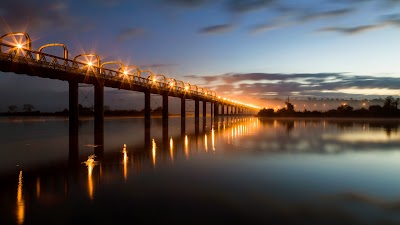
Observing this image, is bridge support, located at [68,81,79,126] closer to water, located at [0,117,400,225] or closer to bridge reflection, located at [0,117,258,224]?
bridge reflection, located at [0,117,258,224]

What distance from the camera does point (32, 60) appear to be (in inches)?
1399

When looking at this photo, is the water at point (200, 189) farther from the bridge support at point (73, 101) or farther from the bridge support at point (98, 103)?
the bridge support at point (98, 103)

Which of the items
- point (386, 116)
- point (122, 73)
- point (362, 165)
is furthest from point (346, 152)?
point (386, 116)

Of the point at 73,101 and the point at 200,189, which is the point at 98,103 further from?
the point at 200,189

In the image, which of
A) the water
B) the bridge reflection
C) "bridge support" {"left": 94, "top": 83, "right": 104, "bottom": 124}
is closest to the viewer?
the water

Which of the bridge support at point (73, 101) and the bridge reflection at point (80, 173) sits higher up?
Result: the bridge support at point (73, 101)

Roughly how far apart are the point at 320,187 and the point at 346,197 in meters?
1.57

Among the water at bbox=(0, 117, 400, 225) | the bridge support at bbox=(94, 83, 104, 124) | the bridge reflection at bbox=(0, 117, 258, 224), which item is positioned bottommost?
the water at bbox=(0, 117, 400, 225)

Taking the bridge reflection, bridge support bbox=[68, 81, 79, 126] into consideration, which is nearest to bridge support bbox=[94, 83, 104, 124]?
bridge support bbox=[68, 81, 79, 126]

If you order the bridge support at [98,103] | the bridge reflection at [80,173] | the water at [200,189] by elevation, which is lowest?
the water at [200,189]

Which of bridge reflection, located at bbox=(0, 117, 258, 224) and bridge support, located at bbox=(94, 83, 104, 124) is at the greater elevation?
bridge support, located at bbox=(94, 83, 104, 124)

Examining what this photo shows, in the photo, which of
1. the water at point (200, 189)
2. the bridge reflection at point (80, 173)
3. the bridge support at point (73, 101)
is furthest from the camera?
the bridge support at point (73, 101)

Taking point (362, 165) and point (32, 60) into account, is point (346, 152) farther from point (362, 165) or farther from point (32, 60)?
point (32, 60)

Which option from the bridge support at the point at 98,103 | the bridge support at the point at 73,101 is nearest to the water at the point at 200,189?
the bridge support at the point at 73,101
